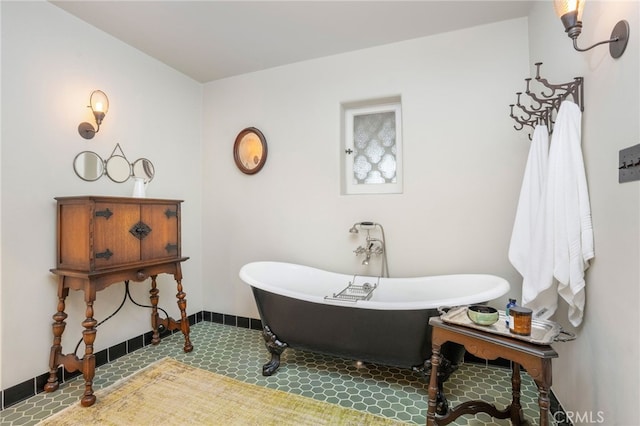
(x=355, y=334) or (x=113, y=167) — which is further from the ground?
(x=113, y=167)

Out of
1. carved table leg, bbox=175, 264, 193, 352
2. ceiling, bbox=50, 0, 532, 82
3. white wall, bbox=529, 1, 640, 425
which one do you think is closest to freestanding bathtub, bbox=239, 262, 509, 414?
white wall, bbox=529, 1, 640, 425

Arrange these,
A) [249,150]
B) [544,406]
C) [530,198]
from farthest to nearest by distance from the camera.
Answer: [249,150], [530,198], [544,406]

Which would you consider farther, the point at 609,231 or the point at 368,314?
the point at 368,314

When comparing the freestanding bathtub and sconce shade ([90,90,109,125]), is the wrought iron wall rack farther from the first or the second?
sconce shade ([90,90,109,125])

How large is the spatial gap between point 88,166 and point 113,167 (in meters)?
0.18

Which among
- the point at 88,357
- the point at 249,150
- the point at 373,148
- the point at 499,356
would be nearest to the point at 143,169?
the point at 249,150

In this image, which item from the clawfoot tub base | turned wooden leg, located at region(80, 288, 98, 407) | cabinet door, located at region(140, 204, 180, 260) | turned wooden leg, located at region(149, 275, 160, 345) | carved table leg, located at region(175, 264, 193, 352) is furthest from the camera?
turned wooden leg, located at region(149, 275, 160, 345)

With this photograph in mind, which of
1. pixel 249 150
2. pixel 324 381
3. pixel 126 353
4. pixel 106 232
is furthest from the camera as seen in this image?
pixel 249 150

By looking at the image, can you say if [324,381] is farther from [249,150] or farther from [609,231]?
[249,150]

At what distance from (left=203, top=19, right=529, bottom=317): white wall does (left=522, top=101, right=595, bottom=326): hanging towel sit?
715 millimetres

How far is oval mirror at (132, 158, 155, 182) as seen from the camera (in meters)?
2.57

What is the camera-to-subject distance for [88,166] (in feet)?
7.31

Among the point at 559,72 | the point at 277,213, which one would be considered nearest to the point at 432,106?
the point at 559,72

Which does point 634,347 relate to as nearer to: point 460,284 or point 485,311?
point 485,311
